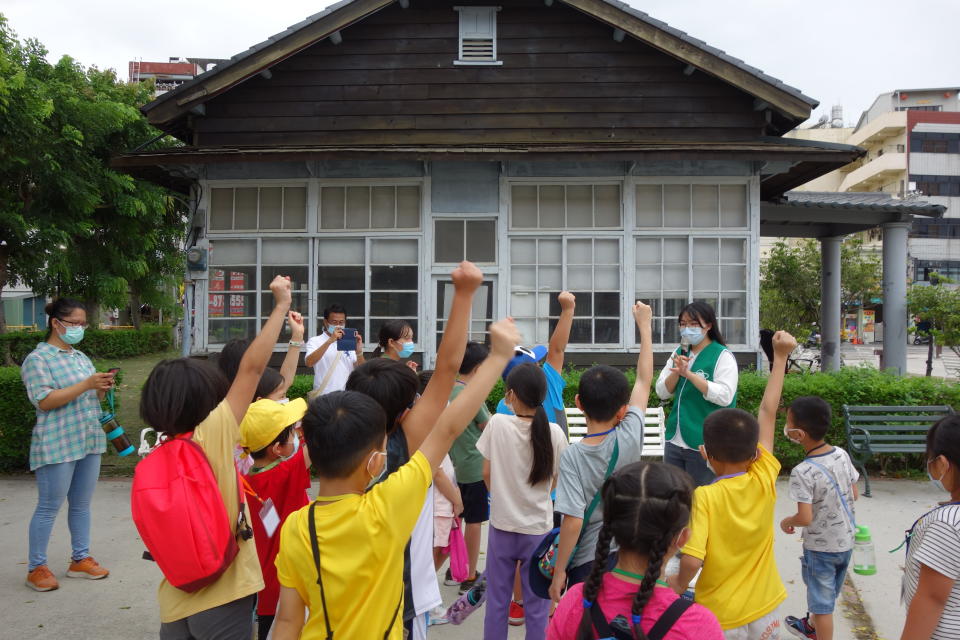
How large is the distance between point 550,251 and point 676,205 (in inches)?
75.1

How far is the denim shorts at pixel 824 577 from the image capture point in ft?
11.8

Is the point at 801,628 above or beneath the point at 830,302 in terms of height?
beneath

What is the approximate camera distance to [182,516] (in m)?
2.29

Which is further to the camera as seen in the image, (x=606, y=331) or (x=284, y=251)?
(x=284, y=251)

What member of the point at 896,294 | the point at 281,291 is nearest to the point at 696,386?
the point at 281,291

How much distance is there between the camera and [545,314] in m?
9.55

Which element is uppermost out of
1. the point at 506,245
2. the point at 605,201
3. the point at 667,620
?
the point at 605,201

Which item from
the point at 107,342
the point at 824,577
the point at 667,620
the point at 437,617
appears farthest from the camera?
the point at 107,342

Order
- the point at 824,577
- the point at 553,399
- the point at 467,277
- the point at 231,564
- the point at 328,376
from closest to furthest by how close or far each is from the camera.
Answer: the point at 467,277
the point at 231,564
the point at 824,577
the point at 553,399
the point at 328,376

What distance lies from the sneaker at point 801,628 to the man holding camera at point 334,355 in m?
4.20

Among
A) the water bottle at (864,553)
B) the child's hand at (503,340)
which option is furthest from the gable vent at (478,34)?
the child's hand at (503,340)

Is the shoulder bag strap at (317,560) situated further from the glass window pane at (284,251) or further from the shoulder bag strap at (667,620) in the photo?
the glass window pane at (284,251)

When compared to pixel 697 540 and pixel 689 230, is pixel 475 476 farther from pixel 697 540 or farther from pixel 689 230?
pixel 689 230

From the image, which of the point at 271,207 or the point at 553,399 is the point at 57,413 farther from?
the point at 271,207
